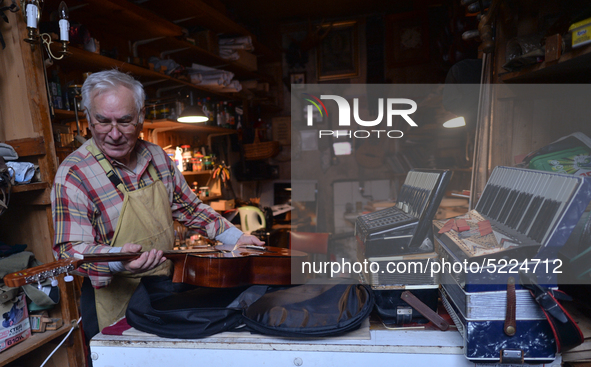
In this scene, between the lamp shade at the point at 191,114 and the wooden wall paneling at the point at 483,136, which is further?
the lamp shade at the point at 191,114

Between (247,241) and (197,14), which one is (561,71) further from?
(197,14)

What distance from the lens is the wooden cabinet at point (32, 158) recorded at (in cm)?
179

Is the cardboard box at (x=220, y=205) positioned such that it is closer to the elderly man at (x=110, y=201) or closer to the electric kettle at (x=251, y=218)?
the electric kettle at (x=251, y=218)

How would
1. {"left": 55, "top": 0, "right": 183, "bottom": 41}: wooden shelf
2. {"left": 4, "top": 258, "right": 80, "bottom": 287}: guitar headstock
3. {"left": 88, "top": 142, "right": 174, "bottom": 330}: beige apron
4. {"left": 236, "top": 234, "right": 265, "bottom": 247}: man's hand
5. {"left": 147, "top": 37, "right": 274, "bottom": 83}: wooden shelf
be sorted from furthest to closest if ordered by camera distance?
{"left": 147, "top": 37, "right": 274, "bottom": 83}: wooden shelf → {"left": 55, "top": 0, "right": 183, "bottom": 41}: wooden shelf → {"left": 236, "top": 234, "right": 265, "bottom": 247}: man's hand → {"left": 88, "top": 142, "right": 174, "bottom": 330}: beige apron → {"left": 4, "top": 258, "right": 80, "bottom": 287}: guitar headstock

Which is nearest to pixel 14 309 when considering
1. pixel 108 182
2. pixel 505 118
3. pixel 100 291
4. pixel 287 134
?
pixel 100 291

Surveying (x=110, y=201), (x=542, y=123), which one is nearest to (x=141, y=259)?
(x=110, y=201)

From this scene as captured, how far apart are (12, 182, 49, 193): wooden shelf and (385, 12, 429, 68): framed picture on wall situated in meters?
4.34

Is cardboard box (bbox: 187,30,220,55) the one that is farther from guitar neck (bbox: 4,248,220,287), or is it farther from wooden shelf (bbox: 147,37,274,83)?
guitar neck (bbox: 4,248,220,287)

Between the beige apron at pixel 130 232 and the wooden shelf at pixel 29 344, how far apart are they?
15.7 inches

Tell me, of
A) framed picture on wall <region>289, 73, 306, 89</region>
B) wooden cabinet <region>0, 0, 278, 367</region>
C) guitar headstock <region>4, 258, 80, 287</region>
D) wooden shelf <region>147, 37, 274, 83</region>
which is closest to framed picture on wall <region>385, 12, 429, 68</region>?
framed picture on wall <region>289, 73, 306, 89</region>

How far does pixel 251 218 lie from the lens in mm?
→ 4125

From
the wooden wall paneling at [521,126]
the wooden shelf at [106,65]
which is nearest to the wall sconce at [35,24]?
Answer: the wooden shelf at [106,65]

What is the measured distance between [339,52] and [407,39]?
3.08 ft

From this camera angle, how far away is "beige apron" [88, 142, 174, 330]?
1.60m
